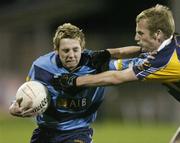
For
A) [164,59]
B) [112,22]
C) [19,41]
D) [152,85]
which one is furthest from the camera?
[112,22]

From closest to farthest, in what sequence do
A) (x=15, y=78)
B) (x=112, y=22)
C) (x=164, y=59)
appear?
1. (x=164, y=59)
2. (x=15, y=78)
3. (x=112, y=22)

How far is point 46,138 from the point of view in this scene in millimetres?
9180

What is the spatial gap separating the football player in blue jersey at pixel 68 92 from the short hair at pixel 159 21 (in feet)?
2.30

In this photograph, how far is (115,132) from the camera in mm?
19766

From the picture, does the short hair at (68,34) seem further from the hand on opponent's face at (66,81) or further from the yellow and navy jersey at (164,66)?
the yellow and navy jersey at (164,66)

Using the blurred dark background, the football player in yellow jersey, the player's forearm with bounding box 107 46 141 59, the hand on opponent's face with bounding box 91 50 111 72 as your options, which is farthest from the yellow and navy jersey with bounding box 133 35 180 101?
the blurred dark background

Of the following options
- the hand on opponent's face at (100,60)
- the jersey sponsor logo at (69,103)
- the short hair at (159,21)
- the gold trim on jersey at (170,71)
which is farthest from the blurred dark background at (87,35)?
the gold trim on jersey at (170,71)

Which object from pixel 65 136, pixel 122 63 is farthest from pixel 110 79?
pixel 65 136

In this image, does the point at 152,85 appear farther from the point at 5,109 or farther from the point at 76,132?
the point at 76,132

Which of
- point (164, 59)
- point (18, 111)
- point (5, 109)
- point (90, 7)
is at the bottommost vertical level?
point (5, 109)

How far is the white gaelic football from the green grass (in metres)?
7.56

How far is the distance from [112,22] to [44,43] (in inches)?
210

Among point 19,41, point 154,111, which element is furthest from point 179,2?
point 19,41

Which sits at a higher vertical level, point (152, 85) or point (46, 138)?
point (46, 138)
